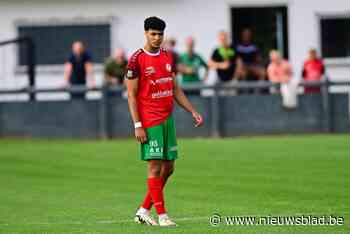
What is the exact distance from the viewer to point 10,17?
37.7 metres

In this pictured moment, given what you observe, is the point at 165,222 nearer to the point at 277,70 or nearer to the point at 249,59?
the point at 277,70

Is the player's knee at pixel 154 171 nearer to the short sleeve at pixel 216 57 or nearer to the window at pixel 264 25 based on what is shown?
the short sleeve at pixel 216 57

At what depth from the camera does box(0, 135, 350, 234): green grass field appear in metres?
14.2

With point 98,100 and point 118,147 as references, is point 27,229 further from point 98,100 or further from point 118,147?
point 98,100

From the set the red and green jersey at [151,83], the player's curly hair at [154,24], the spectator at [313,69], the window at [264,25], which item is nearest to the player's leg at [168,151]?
the red and green jersey at [151,83]

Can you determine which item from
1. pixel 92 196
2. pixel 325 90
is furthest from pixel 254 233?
pixel 325 90

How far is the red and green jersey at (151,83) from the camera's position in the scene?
44.5 feet

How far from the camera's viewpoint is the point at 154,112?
44.7 ft

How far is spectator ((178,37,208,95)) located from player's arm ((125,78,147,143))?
16.9m

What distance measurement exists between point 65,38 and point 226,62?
24.9ft

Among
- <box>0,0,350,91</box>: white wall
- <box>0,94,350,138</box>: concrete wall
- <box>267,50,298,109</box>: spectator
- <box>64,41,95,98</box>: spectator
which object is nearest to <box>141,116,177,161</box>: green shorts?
<box>0,94,350,138</box>: concrete wall

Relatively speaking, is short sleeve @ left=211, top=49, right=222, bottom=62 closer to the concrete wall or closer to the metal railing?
the metal railing

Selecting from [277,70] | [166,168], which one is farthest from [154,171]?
[277,70]

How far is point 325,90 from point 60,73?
9.67 metres
